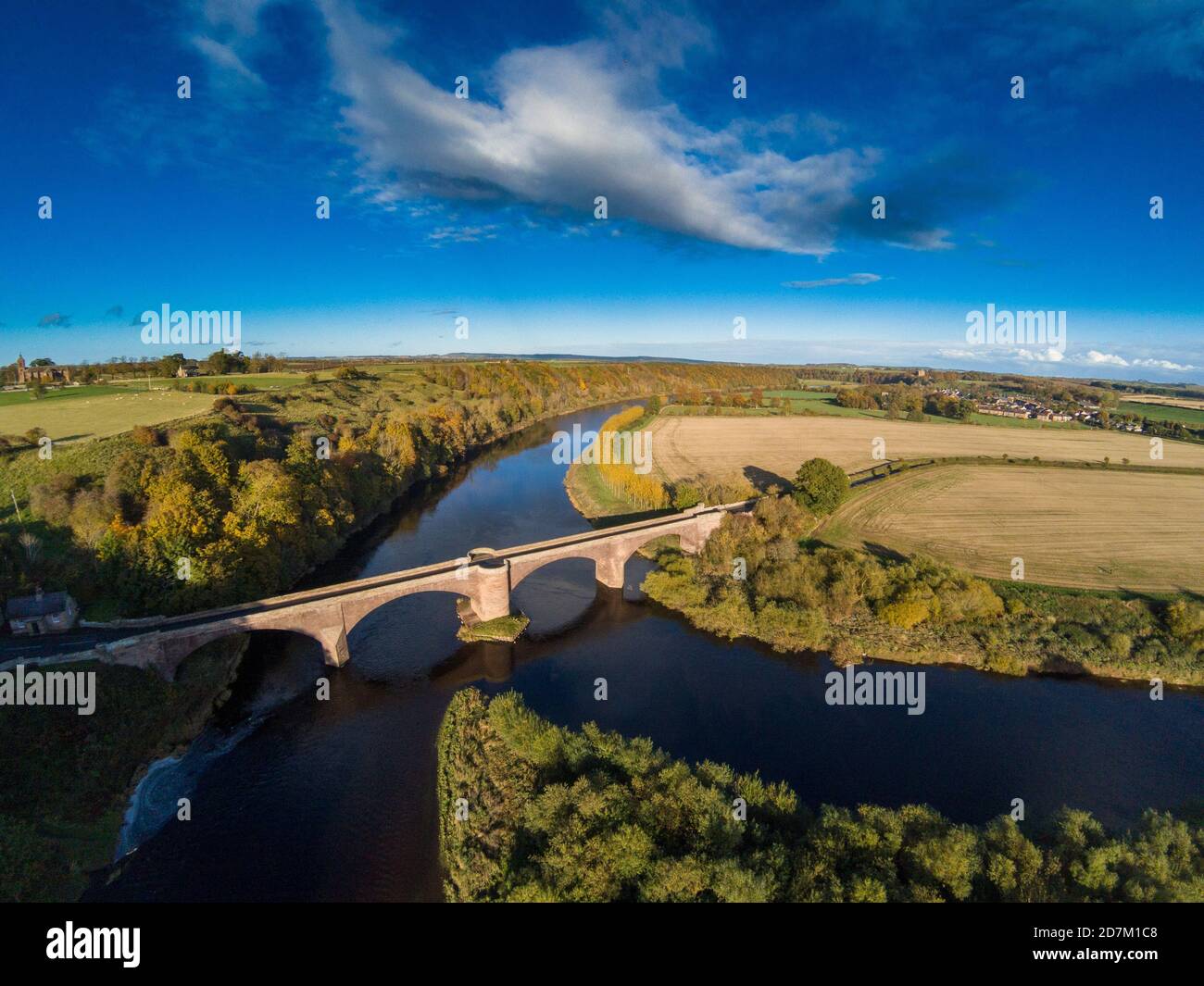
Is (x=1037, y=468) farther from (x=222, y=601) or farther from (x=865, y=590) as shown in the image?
(x=222, y=601)

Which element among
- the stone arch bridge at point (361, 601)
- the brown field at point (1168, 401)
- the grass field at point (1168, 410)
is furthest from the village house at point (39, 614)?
the brown field at point (1168, 401)

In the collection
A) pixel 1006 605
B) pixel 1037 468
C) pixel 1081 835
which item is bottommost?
pixel 1081 835

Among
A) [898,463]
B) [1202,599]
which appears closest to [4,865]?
[1202,599]

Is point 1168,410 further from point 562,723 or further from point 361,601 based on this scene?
point 361,601

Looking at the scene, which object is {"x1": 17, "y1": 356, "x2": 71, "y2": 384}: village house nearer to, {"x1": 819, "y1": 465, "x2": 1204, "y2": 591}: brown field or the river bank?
the river bank

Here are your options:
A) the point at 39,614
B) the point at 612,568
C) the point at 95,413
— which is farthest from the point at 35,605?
the point at 612,568
